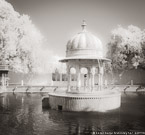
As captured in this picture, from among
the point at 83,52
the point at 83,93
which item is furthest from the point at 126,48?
the point at 83,93

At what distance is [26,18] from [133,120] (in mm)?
28702

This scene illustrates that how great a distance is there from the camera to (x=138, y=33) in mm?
43406

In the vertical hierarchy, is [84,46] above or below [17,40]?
below

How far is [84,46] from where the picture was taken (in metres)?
22.1

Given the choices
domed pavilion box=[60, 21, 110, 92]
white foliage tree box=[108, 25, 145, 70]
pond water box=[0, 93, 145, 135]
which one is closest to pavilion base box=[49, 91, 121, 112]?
pond water box=[0, 93, 145, 135]

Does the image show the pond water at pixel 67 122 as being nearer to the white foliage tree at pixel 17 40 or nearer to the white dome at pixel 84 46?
the white dome at pixel 84 46

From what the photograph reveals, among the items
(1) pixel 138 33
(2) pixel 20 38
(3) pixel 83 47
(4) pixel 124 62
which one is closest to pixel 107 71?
(4) pixel 124 62

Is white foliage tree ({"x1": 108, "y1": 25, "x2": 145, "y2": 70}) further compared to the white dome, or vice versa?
white foliage tree ({"x1": 108, "y1": 25, "x2": 145, "y2": 70})

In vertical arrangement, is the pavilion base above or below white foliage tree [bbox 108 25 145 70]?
below

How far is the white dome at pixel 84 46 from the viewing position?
21984 mm

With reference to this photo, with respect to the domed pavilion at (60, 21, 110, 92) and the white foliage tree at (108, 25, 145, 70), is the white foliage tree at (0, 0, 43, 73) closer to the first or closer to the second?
the white foliage tree at (108, 25, 145, 70)

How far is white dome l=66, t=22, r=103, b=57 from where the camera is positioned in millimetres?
21984

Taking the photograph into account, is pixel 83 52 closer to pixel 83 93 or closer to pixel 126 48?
pixel 83 93

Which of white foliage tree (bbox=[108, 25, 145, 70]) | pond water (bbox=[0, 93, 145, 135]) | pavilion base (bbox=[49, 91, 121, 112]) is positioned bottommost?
pond water (bbox=[0, 93, 145, 135])
